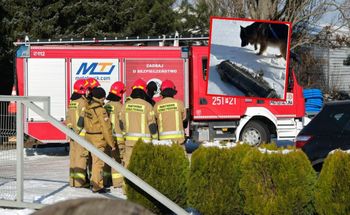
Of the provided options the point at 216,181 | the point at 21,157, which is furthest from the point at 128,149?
the point at 216,181

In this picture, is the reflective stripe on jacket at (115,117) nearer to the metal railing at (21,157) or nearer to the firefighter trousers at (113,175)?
the firefighter trousers at (113,175)

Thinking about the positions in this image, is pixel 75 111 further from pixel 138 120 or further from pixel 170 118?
pixel 170 118

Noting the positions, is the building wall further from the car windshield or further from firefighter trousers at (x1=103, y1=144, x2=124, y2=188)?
the car windshield

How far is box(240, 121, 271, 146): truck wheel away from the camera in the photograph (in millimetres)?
17469

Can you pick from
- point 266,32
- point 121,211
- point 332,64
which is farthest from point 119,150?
point 332,64

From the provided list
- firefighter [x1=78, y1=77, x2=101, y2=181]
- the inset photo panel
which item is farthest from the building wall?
firefighter [x1=78, y1=77, x2=101, y2=181]

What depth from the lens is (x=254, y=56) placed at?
17.6 metres

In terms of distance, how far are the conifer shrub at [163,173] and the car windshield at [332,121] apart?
2201mm

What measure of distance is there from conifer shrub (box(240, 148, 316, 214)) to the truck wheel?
9.56m

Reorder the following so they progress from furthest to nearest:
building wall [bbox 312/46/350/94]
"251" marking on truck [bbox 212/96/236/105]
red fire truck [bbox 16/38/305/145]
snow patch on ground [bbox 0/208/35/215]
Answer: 1. building wall [bbox 312/46/350/94]
2. "251" marking on truck [bbox 212/96/236/105]
3. red fire truck [bbox 16/38/305/145]
4. snow patch on ground [bbox 0/208/35/215]

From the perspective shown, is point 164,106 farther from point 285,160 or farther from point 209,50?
point 209,50

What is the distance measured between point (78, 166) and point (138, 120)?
1499 millimetres

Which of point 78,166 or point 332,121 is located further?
point 78,166

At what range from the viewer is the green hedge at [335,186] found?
294 inches
